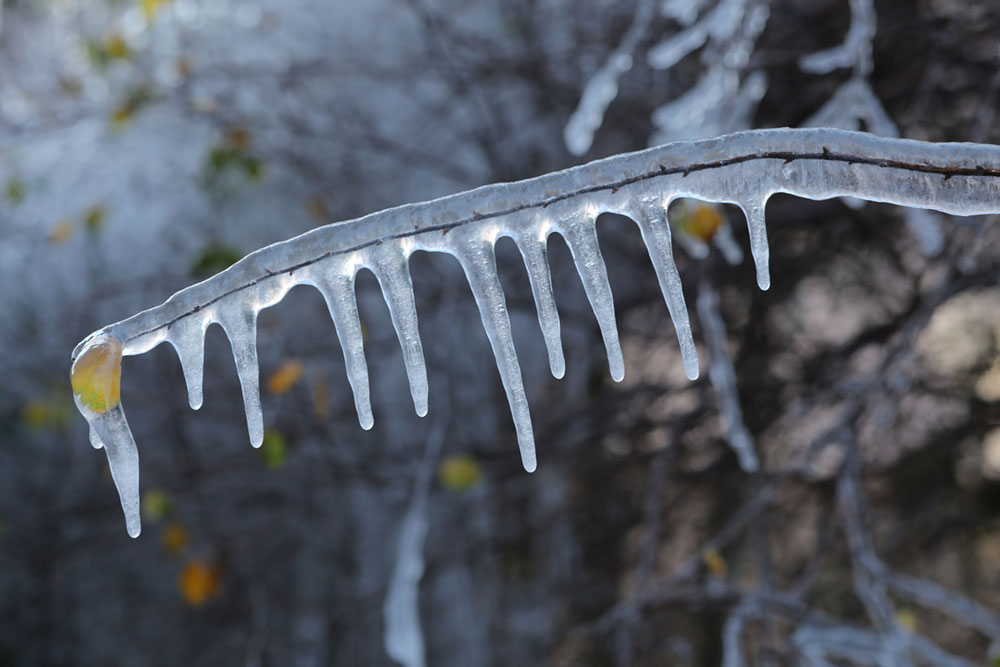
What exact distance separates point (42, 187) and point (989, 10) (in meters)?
2.74

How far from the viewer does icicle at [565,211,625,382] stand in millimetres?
602

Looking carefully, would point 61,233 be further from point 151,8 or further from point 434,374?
point 434,374

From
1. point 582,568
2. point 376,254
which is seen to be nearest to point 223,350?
point 582,568

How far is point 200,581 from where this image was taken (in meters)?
2.77

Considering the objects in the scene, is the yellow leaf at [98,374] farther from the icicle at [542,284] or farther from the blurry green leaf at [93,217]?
the blurry green leaf at [93,217]

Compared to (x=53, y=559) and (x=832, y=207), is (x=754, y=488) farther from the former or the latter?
(x=53, y=559)

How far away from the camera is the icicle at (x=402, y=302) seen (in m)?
0.61

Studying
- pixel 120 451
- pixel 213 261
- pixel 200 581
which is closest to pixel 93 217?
pixel 213 261

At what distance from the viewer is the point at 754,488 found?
188 centimetres

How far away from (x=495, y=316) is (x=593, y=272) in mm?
76

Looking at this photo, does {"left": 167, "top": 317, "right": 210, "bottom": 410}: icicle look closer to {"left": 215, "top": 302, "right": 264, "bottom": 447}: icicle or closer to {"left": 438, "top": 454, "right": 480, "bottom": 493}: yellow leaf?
A: {"left": 215, "top": 302, "right": 264, "bottom": 447}: icicle

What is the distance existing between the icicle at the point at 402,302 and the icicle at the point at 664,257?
16 centimetres

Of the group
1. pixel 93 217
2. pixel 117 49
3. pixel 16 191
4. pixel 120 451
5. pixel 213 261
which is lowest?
pixel 120 451

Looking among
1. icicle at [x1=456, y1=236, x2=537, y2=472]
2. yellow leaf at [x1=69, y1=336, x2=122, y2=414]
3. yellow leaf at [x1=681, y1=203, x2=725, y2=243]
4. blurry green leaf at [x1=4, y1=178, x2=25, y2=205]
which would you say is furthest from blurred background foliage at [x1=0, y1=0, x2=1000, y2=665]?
yellow leaf at [x1=69, y1=336, x2=122, y2=414]
